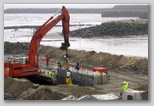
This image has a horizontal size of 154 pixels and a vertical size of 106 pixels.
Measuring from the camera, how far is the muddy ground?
29.8ft

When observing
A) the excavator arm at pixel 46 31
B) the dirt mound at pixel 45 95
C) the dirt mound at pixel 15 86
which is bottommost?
the dirt mound at pixel 45 95

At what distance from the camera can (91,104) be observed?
353 inches

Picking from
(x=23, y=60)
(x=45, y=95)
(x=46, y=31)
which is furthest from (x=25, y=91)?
(x=46, y=31)

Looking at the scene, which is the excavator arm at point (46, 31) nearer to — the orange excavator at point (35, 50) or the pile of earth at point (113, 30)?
the orange excavator at point (35, 50)

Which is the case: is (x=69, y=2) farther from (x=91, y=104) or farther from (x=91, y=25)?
(x=91, y=104)

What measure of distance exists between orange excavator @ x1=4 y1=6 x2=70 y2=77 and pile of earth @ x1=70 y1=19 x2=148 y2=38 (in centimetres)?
28

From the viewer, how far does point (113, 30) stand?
9.79 m

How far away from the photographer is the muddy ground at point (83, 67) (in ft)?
29.8

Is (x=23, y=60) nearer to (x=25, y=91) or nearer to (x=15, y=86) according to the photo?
(x=15, y=86)

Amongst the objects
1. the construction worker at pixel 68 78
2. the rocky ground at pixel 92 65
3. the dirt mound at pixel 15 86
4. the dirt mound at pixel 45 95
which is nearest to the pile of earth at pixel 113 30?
the rocky ground at pixel 92 65

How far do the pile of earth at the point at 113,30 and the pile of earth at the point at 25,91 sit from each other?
1.35m

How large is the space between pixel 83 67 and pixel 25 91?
1.38m

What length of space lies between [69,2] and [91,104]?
2.15m

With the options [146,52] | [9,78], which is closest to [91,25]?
[146,52]
